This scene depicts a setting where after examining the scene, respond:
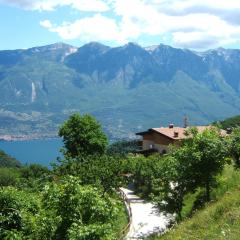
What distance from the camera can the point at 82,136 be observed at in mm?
68375

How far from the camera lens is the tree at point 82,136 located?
68.6m

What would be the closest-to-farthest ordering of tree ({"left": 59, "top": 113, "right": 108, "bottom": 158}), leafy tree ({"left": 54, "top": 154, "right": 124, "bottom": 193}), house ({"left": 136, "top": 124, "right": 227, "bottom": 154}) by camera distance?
leafy tree ({"left": 54, "top": 154, "right": 124, "bottom": 193}), tree ({"left": 59, "top": 113, "right": 108, "bottom": 158}), house ({"left": 136, "top": 124, "right": 227, "bottom": 154})

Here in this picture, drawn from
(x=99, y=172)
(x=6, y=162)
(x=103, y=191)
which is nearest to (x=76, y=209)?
(x=103, y=191)

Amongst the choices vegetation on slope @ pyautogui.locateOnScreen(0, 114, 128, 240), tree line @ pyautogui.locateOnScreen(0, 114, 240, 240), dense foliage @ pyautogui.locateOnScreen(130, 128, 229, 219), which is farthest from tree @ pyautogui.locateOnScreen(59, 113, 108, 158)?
vegetation on slope @ pyautogui.locateOnScreen(0, 114, 128, 240)

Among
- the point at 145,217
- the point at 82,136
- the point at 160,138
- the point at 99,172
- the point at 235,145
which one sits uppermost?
the point at 235,145

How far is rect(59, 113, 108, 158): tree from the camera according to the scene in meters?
68.6

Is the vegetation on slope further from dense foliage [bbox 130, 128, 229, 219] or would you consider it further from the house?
the house

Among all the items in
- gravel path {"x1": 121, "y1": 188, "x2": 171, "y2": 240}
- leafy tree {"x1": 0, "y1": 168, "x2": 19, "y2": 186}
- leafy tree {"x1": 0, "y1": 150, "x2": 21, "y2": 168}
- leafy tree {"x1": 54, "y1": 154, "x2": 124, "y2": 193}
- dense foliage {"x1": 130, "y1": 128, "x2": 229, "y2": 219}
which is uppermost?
dense foliage {"x1": 130, "y1": 128, "x2": 229, "y2": 219}

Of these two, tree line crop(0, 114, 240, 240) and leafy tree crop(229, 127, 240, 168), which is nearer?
tree line crop(0, 114, 240, 240)

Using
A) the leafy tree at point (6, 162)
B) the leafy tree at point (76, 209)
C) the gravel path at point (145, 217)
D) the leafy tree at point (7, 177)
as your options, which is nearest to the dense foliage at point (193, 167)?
the gravel path at point (145, 217)

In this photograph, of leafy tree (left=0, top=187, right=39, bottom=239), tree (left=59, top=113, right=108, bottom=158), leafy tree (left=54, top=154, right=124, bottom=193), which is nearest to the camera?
leafy tree (left=0, top=187, right=39, bottom=239)

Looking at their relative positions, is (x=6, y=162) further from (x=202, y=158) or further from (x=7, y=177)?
(x=202, y=158)

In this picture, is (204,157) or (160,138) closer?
(204,157)

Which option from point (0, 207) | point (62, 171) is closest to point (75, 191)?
point (0, 207)
